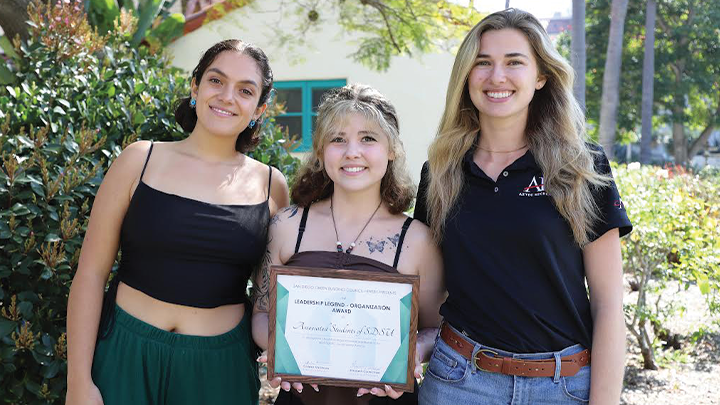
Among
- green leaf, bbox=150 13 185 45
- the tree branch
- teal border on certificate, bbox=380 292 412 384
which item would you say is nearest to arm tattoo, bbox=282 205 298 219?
teal border on certificate, bbox=380 292 412 384

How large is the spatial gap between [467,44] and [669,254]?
15.8 ft

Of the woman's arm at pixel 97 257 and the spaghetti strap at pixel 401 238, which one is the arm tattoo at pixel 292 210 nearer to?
the spaghetti strap at pixel 401 238

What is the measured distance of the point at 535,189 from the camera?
255 cm

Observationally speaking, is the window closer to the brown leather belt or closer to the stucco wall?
the stucco wall

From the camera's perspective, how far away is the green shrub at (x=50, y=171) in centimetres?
314

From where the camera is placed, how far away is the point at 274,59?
10633 millimetres

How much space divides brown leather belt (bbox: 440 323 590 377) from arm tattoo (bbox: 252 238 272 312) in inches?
33.7

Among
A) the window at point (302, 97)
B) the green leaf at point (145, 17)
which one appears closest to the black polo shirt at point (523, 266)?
the green leaf at point (145, 17)

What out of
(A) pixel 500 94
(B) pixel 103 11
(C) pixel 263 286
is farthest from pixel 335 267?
(B) pixel 103 11

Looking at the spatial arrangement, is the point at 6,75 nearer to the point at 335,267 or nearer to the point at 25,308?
the point at 25,308

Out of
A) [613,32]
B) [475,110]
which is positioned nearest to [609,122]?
[613,32]

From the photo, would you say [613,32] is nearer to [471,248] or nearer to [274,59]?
[274,59]

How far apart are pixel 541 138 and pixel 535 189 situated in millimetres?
249

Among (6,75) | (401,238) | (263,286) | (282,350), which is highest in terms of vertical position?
(6,75)
